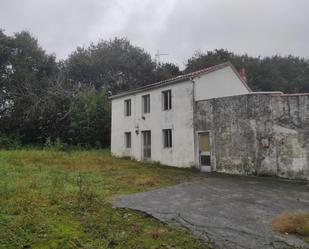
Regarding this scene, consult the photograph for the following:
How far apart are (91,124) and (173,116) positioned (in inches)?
458

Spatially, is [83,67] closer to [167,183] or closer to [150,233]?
[167,183]

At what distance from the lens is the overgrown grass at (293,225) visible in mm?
7539

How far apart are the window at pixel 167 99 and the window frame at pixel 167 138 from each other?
4.39 ft

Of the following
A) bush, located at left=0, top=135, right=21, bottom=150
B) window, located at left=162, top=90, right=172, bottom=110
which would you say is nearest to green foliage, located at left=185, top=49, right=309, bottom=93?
window, located at left=162, top=90, right=172, bottom=110

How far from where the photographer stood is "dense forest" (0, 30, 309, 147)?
30938mm

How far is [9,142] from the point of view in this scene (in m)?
30.5

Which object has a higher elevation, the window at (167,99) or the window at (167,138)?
the window at (167,99)

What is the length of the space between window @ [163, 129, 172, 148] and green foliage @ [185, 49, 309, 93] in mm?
19441

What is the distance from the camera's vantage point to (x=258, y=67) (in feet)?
146

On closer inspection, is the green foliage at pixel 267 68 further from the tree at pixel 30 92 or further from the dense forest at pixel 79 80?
the tree at pixel 30 92

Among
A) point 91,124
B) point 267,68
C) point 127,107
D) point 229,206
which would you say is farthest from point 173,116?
point 267,68

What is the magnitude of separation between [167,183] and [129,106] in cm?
1157

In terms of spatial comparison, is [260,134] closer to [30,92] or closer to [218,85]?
[218,85]

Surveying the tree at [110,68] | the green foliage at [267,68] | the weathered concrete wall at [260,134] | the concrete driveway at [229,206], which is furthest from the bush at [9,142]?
the concrete driveway at [229,206]
